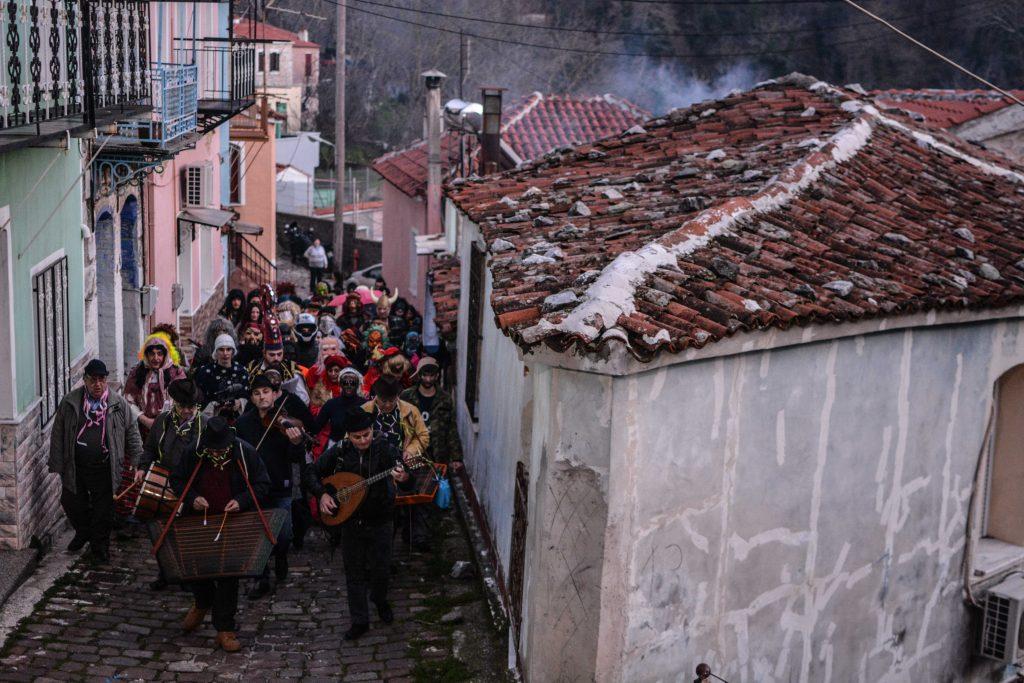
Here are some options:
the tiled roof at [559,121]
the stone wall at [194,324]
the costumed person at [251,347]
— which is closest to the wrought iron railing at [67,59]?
the costumed person at [251,347]

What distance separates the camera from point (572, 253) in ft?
25.7

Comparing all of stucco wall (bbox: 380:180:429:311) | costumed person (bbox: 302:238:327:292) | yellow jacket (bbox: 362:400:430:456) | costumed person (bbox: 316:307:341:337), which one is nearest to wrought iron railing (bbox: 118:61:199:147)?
costumed person (bbox: 316:307:341:337)

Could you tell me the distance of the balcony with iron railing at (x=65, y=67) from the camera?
8023mm

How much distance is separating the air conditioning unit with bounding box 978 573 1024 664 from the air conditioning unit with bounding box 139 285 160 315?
10638 millimetres

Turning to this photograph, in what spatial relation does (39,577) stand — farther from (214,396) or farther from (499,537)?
(499,537)

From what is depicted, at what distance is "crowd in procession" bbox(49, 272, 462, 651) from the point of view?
826 cm

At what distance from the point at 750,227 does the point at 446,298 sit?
277 inches

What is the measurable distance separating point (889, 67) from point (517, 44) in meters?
11.9

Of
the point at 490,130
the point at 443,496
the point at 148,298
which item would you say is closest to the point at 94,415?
the point at 443,496

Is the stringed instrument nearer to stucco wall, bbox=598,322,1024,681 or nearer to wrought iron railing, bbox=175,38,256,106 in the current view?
stucco wall, bbox=598,322,1024,681

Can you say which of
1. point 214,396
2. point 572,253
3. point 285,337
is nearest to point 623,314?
point 572,253

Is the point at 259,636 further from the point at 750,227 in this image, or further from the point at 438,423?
the point at 750,227

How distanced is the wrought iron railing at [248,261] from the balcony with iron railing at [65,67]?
16374mm

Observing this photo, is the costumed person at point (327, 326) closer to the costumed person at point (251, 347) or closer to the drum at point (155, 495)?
the costumed person at point (251, 347)
